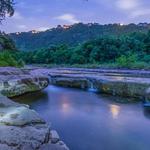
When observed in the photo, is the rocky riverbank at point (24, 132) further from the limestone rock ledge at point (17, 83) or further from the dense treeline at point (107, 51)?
the dense treeline at point (107, 51)

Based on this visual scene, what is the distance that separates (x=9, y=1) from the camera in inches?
563

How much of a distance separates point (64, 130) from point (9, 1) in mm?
7232

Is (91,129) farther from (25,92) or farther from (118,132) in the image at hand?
(25,92)

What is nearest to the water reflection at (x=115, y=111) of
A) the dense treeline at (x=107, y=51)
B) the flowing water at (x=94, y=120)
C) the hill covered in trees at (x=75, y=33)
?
the flowing water at (x=94, y=120)

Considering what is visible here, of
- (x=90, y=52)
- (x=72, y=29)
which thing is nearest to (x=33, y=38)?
(x=72, y=29)

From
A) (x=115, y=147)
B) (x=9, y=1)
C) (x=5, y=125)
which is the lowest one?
(x=115, y=147)

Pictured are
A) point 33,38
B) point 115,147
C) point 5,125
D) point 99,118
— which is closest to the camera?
point 5,125

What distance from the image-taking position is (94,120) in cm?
1009

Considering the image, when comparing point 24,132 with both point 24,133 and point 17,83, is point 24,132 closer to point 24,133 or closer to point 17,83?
point 24,133

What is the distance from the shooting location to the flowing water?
26.0 feet

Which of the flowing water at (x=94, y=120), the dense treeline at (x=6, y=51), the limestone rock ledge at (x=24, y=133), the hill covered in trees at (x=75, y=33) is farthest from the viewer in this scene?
the hill covered in trees at (x=75, y=33)

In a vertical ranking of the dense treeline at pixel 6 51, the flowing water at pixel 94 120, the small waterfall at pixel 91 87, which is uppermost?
the dense treeline at pixel 6 51

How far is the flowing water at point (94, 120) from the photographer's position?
7.93 meters

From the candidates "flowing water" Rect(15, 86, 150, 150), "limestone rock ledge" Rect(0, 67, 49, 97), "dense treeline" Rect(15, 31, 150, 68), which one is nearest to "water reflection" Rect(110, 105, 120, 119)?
"flowing water" Rect(15, 86, 150, 150)
